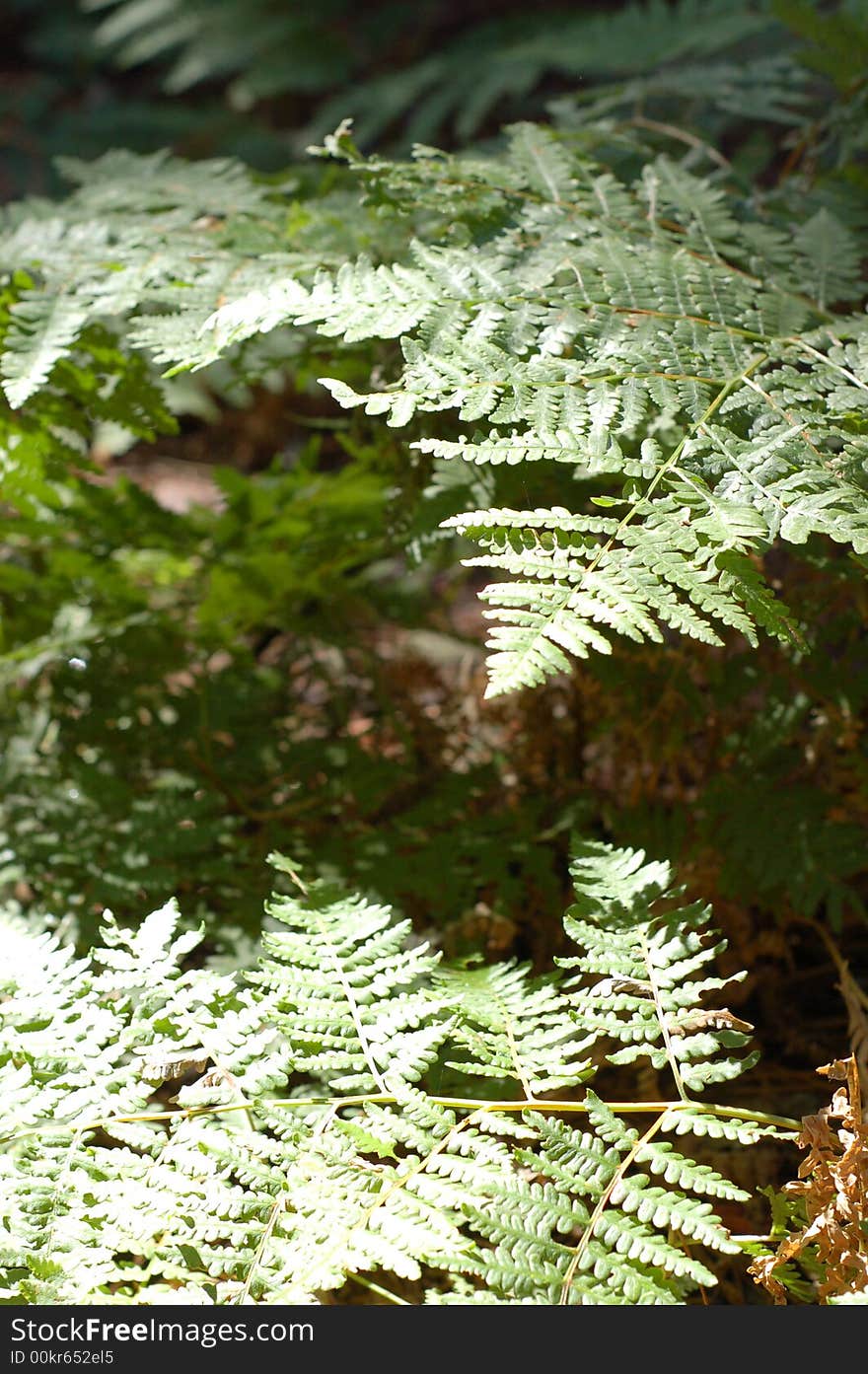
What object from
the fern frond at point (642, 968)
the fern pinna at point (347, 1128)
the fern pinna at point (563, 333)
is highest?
the fern pinna at point (563, 333)

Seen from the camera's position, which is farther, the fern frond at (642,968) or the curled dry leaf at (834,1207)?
the fern frond at (642,968)

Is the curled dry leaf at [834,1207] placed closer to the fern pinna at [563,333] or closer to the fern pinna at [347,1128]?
the fern pinna at [347,1128]

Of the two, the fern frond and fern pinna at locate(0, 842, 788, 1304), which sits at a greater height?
the fern frond

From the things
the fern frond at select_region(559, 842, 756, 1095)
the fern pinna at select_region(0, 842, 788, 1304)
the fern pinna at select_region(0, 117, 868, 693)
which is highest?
the fern pinna at select_region(0, 117, 868, 693)

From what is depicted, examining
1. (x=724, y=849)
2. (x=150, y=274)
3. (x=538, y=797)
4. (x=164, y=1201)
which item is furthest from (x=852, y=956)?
(x=150, y=274)

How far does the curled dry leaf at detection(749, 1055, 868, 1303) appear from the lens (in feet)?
4.02

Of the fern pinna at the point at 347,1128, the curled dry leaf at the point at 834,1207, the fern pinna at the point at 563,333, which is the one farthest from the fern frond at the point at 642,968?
the fern pinna at the point at 563,333

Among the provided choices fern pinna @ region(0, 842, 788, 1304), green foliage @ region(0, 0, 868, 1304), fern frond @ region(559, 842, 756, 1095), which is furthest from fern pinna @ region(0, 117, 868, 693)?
fern pinna @ region(0, 842, 788, 1304)

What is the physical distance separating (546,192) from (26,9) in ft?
17.9

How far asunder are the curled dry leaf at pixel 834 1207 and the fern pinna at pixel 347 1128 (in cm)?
6

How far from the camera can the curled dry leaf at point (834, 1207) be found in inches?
48.3

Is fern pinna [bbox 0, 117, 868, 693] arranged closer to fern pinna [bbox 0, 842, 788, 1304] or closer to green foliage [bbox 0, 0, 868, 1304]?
green foliage [bbox 0, 0, 868, 1304]

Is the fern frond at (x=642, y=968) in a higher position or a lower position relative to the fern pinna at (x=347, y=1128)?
higher

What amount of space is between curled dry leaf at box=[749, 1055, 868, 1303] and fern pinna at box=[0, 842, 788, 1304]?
0.06 m
